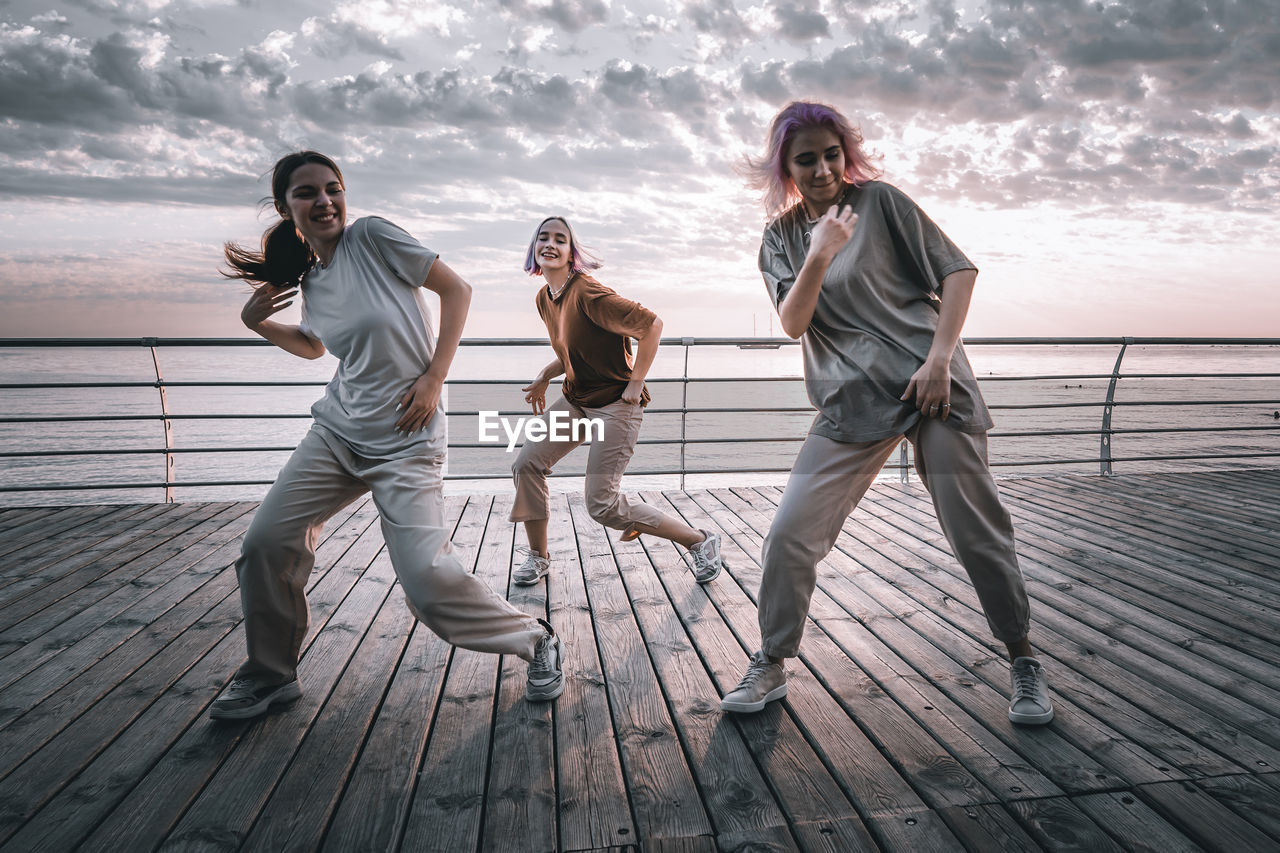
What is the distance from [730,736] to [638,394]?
1563mm

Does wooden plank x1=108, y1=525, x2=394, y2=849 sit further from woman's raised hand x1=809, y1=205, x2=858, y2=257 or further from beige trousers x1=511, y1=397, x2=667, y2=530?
woman's raised hand x1=809, y1=205, x2=858, y2=257

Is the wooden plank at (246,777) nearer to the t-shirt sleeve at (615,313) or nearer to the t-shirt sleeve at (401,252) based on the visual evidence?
the t-shirt sleeve at (401,252)

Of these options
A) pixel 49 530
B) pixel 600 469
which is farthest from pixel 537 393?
pixel 49 530

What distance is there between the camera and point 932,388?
179 centimetres

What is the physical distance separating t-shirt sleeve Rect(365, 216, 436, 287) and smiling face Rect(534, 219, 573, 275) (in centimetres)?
119

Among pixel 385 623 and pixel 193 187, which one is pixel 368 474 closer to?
pixel 385 623

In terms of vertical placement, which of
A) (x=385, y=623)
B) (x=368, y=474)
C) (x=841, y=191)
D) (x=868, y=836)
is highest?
(x=841, y=191)

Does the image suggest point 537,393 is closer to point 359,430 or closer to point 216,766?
point 359,430

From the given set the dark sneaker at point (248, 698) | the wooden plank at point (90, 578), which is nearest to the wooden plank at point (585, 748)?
the dark sneaker at point (248, 698)

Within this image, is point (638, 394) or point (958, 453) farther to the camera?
point (638, 394)

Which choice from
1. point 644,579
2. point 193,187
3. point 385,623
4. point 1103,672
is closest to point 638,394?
point 644,579

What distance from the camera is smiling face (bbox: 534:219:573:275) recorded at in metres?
3.08

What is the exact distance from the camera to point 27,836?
4.87 ft

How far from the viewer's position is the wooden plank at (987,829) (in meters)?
1.40
